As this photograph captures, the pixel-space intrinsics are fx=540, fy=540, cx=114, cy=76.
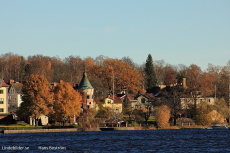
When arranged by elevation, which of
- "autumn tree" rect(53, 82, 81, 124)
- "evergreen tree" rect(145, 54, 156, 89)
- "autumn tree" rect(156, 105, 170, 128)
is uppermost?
"evergreen tree" rect(145, 54, 156, 89)

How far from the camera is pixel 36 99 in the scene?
100250mm

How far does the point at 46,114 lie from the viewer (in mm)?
102062

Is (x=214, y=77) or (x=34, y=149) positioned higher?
(x=214, y=77)

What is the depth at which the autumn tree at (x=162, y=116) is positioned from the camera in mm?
104887

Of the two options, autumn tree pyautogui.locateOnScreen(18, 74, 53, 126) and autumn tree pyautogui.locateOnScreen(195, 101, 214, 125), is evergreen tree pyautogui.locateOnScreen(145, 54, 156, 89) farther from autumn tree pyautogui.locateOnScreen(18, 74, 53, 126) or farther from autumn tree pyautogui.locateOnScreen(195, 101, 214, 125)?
autumn tree pyautogui.locateOnScreen(18, 74, 53, 126)

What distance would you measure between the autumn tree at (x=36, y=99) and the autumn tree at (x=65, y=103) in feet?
4.35

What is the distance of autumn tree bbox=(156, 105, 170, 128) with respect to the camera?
10489cm

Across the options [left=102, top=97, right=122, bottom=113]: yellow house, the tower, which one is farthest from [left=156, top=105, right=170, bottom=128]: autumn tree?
→ [left=102, top=97, right=122, bottom=113]: yellow house

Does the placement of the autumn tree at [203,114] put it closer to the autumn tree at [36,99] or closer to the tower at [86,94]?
the tower at [86,94]

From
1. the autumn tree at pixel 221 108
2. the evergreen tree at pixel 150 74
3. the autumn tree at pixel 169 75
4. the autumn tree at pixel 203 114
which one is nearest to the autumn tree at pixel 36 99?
the autumn tree at pixel 203 114

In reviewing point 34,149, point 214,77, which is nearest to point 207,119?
point 214,77

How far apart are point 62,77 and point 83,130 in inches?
2369

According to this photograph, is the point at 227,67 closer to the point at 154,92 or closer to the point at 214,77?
the point at 214,77

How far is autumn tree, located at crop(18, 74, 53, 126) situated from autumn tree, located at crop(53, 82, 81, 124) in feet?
4.35
